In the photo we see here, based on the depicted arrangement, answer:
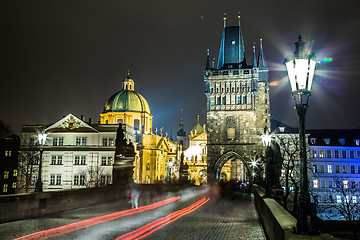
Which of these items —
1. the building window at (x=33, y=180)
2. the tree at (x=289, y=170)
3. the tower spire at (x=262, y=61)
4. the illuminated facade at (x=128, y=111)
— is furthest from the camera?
the illuminated facade at (x=128, y=111)

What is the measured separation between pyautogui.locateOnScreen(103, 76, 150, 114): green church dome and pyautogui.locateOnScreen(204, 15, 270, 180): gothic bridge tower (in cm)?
2147

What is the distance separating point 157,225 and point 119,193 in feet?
34.9

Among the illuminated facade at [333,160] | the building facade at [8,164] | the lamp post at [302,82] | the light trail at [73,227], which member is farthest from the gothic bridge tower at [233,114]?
the lamp post at [302,82]

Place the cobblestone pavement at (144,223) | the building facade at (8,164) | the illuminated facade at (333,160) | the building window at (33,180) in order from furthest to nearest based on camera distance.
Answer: the illuminated facade at (333,160) → the building facade at (8,164) → the building window at (33,180) → the cobblestone pavement at (144,223)

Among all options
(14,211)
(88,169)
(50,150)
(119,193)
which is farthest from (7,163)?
(14,211)

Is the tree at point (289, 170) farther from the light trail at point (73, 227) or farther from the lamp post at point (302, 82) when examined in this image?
the lamp post at point (302, 82)

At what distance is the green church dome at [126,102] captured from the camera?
265ft

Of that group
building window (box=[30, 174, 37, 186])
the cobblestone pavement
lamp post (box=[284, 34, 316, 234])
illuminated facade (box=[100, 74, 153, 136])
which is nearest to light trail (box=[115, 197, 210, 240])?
the cobblestone pavement

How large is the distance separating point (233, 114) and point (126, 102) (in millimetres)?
27503

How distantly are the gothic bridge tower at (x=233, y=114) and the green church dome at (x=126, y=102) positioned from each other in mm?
21468

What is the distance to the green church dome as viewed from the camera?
80.9 m

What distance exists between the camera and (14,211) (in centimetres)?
1338

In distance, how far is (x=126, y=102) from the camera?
8112 centimetres

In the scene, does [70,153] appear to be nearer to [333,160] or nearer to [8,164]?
[8,164]
